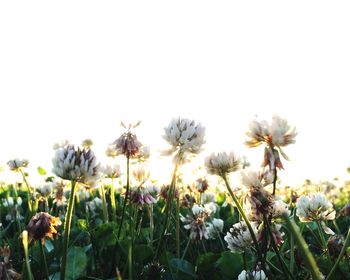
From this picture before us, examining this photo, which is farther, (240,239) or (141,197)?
(141,197)

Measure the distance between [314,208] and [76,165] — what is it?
2.75ft

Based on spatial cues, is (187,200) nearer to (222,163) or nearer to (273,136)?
(222,163)

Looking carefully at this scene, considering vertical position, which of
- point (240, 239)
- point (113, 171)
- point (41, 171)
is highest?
point (41, 171)

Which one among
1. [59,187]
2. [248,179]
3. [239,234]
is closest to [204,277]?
[239,234]

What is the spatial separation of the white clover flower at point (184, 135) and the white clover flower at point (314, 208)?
1.37ft

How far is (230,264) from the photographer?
1954mm

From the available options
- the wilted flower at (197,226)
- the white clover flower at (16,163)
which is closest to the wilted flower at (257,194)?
the wilted flower at (197,226)

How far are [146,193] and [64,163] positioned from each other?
0.87 meters

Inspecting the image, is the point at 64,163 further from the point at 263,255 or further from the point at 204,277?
the point at 204,277

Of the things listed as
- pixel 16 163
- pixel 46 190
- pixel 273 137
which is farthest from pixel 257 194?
pixel 16 163

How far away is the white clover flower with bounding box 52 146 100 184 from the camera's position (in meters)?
1.49

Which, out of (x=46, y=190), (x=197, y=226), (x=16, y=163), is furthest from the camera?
(x=16, y=163)

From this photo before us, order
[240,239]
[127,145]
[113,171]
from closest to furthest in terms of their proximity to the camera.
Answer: [240,239]
[127,145]
[113,171]

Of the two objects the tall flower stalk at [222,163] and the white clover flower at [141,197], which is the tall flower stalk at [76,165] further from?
the white clover flower at [141,197]
